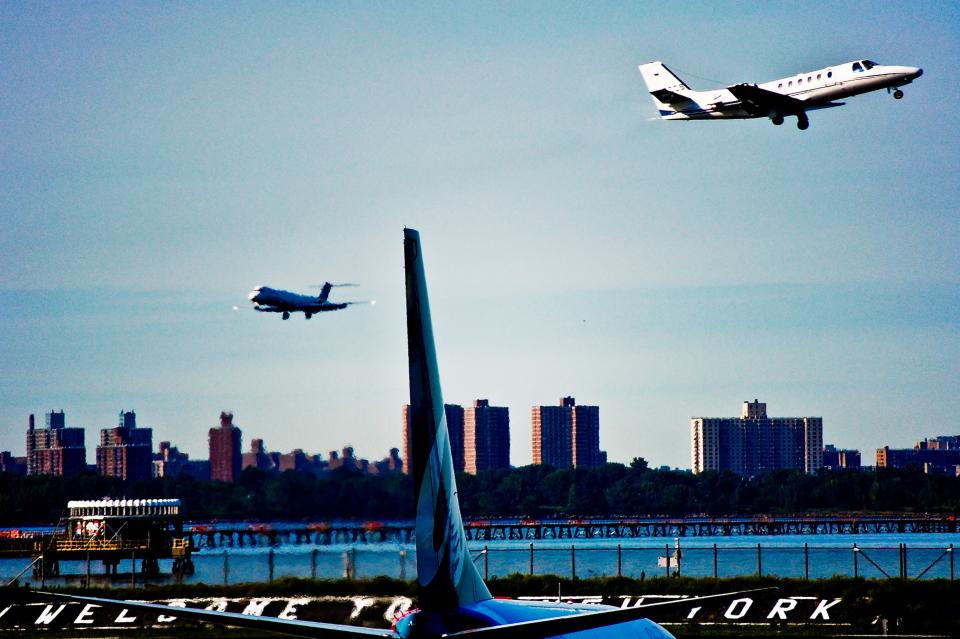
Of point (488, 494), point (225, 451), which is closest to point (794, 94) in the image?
point (225, 451)

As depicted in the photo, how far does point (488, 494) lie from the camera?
92.1 m

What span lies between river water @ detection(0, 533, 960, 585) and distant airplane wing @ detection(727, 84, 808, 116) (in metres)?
15.4

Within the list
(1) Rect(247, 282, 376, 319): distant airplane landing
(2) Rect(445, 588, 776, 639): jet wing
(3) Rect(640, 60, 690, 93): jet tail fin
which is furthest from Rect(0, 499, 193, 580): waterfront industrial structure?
(2) Rect(445, 588, 776, 639): jet wing

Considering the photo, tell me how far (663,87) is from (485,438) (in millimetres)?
83014

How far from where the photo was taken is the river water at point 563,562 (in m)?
51.1

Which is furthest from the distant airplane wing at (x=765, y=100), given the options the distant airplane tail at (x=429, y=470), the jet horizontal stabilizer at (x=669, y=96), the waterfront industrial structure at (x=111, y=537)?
the waterfront industrial structure at (x=111, y=537)

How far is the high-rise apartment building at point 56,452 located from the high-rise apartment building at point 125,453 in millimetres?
1611

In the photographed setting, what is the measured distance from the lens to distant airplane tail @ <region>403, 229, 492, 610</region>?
45.6 feet

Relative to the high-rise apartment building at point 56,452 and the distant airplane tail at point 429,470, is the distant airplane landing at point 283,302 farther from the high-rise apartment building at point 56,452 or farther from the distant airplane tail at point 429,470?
the distant airplane tail at point 429,470

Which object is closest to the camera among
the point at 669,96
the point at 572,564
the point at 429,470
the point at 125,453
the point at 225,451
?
the point at 429,470

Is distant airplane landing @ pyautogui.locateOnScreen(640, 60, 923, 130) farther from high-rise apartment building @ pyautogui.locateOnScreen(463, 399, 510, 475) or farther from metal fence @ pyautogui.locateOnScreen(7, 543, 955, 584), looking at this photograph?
high-rise apartment building @ pyautogui.locateOnScreen(463, 399, 510, 475)

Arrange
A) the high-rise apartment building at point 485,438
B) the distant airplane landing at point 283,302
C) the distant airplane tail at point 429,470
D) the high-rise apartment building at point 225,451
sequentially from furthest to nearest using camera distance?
the high-rise apartment building at point 485,438 → the distant airplane landing at point 283,302 → the high-rise apartment building at point 225,451 → the distant airplane tail at point 429,470

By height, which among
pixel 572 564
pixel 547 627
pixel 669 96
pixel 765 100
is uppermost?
pixel 669 96

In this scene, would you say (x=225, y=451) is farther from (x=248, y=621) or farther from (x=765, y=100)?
(x=248, y=621)
